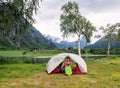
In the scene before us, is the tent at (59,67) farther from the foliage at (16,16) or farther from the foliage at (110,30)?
the foliage at (110,30)

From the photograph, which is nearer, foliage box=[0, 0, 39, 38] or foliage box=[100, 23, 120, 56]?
foliage box=[0, 0, 39, 38]

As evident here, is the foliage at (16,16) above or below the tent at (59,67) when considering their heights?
above

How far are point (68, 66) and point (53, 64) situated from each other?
184 centimetres

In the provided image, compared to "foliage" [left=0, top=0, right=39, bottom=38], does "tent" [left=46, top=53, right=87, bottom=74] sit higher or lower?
lower

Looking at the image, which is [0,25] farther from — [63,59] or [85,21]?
[85,21]

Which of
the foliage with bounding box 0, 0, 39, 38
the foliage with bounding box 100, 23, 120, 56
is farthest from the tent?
the foliage with bounding box 100, 23, 120, 56

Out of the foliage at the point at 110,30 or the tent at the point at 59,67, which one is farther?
the foliage at the point at 110,30

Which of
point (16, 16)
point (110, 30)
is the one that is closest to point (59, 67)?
point (16, 16)

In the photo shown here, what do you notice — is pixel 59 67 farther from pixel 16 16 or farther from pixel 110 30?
pixel 110 30

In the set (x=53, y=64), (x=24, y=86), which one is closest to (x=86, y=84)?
(x=24, y=86)

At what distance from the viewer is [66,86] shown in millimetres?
16141

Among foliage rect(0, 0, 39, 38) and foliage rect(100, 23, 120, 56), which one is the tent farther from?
foliage rect(100, 23, 120, 56)

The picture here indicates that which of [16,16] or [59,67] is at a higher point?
[16,16]

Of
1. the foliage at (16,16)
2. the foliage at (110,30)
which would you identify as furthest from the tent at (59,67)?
the foliage at (110,30)
